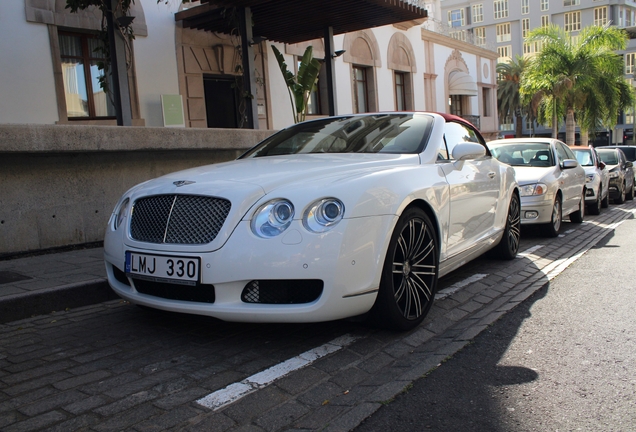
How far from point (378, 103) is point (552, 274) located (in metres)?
15.5

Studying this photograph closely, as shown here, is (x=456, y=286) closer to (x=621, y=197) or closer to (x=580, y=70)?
(x=621, y=197)

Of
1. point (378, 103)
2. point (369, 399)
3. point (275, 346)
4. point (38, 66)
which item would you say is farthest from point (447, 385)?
point (378, 103)

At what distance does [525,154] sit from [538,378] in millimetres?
6737

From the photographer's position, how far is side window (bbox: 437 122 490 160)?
4721 mm

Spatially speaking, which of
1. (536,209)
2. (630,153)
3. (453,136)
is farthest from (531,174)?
(630,153)

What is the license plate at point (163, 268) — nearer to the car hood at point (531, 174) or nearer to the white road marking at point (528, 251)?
the white road marking at point (528, 251)

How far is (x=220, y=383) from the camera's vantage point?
294 cm

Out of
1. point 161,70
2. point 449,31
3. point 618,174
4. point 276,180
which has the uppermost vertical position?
point 449,31

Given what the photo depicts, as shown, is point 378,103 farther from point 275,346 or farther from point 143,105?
point 275,346

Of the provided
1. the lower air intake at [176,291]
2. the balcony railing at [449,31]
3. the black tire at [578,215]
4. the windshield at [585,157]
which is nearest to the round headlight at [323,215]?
the lower air intake at [176,291]

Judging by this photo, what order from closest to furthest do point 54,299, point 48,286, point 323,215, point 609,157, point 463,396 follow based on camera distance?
point 463,396 → point 323,215 → point 54,299 → point 48,286 → point 609,157

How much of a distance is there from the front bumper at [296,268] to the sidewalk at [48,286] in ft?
5.32

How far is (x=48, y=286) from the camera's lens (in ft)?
15.1

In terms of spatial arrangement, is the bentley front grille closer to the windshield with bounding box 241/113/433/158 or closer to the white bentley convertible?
the white bentley convertible
